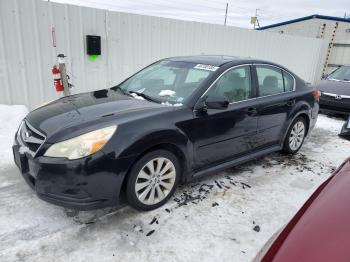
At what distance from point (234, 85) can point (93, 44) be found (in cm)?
394

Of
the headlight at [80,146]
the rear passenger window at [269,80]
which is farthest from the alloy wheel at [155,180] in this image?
the rear passenger window at [269,80]

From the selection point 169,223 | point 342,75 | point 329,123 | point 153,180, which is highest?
point 342,75

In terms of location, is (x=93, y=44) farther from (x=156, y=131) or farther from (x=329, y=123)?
(x=329, y=123)

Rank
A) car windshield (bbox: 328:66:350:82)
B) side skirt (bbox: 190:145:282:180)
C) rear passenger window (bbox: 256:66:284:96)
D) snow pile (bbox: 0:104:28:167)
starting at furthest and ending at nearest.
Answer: car windshield (bbox: 328:66:350:82) < snow pile (bbox: 0:104:28:167) < rear passenger window (bbox: 256:66:284:96) < side skirt (bbox: 190:145:282:180)

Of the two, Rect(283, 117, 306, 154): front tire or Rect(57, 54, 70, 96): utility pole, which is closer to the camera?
Rect(283, 117, 306, 154): front tire

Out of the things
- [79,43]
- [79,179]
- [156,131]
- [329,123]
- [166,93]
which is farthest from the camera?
[329,123]

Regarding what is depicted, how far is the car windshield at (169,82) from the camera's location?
353 centimetres

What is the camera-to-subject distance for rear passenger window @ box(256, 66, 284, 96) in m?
4.16

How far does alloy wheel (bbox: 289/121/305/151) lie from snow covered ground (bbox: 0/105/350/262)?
0.75m

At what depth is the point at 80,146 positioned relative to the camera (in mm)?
2635

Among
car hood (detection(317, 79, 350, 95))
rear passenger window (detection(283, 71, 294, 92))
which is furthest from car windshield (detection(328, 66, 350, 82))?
rear passenger window (detection(283, 71, 294, 92))

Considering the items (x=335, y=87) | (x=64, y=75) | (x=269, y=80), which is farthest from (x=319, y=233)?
(x=335, y=87)

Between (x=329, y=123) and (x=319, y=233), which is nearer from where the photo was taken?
(x=319, y=233)

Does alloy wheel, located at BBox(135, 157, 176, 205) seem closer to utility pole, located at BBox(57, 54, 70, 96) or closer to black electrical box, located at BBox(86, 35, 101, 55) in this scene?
utility pole, located at BBox(57, 54, 70, 96)
